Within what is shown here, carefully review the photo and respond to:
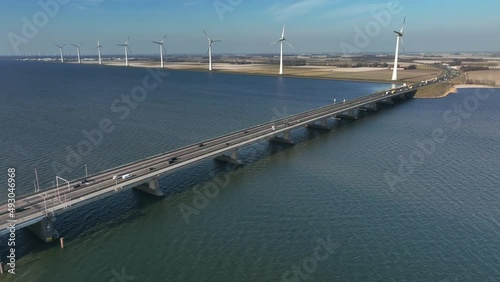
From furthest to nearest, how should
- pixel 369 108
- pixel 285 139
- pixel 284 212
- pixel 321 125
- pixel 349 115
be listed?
pixel 369 108 < pixel 349 115 < pixel 321 125 < pixel 285 139 < pixel 284 212

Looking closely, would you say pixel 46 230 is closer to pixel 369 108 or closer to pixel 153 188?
pixel 153 188

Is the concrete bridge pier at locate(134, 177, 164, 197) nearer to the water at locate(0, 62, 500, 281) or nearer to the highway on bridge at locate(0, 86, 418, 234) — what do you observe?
the highway on bridge at locate(0, 86, 418, 234)

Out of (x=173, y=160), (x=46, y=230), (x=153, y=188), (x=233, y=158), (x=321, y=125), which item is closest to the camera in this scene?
(x=46, y=230)

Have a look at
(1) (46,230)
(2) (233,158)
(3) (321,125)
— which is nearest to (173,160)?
(2) (233,158)

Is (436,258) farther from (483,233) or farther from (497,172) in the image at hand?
(497,172)

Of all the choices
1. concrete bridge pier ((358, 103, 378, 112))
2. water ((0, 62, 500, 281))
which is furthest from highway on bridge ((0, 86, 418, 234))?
concrete bridge pier ((358, 103, 378, 112))

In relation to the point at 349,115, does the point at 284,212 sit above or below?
below
